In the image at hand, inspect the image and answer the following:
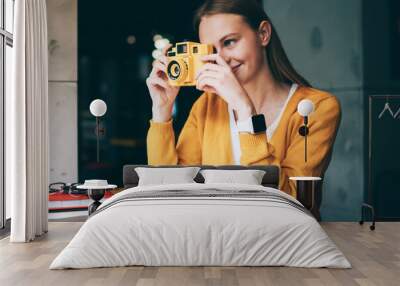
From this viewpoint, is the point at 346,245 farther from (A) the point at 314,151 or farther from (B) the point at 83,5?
(B) the point at 83,5

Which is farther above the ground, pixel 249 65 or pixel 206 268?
pixel 249 65

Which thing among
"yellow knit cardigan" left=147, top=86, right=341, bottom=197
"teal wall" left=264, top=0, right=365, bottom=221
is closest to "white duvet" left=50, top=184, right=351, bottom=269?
"yellow knit cardigan" left=147, top=86, right=341, bottom=197

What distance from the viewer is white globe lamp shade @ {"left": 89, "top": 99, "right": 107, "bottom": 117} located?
22.1 feet

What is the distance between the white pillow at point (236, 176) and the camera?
6.29 metres

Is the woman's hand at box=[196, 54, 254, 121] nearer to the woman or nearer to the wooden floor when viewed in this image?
the woman

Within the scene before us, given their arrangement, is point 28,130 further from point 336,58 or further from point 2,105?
point 336,58

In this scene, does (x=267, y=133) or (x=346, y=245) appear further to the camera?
(x=267, y=133)

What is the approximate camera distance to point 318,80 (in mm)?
6969

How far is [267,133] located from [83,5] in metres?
2.75

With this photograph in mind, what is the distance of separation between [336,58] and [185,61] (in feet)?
6.00

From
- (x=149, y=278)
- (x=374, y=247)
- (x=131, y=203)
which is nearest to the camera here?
(x=149, y=278)

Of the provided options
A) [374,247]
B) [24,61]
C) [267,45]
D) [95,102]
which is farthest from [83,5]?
[374,247]

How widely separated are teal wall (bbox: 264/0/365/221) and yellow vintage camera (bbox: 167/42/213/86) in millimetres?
970

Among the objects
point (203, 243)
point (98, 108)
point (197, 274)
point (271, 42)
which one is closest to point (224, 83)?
point (271, 42)
